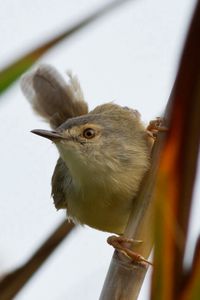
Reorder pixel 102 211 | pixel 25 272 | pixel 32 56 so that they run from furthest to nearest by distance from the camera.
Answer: pixel 102 211, pixel 25 272, pixel 32 56

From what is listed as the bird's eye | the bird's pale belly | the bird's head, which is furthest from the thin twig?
the bird's eye

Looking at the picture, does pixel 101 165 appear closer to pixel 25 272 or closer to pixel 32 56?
pixel 25 272

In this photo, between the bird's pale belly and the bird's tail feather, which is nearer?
the bird's pale belly

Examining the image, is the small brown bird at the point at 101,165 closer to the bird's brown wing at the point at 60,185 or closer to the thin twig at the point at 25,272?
the bird's brown wing at the point at 60,185

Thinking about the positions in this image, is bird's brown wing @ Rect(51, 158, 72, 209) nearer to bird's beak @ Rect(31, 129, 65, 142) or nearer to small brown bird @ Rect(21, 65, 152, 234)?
small brown bird @ Rect(21, 65, 152, 234)

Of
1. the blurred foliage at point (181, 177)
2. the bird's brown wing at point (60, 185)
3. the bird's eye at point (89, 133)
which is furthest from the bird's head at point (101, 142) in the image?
the blurred foliage at point (181, 177)

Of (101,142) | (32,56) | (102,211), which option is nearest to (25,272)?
(32,56)

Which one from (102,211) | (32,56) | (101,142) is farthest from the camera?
(101,142)

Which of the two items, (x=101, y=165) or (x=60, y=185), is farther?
(x=60, y=185)
